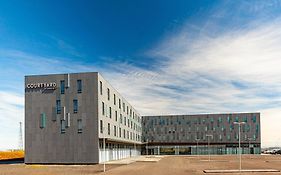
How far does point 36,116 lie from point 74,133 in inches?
370

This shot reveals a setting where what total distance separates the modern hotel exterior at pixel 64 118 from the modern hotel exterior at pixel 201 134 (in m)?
88.3

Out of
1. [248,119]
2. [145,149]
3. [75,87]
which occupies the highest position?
[75,87]

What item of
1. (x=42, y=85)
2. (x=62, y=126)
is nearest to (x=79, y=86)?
(x=42, y=85)

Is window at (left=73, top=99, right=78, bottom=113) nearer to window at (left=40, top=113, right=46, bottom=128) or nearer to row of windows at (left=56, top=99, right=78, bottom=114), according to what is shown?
row of windows at (left=56, top=99, right=78, bottom=114)

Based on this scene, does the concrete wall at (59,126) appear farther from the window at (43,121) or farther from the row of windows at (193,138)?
the row of windows at (193,138)

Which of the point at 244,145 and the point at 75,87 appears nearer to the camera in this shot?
the point at 75,87

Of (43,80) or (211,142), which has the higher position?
(43,80)

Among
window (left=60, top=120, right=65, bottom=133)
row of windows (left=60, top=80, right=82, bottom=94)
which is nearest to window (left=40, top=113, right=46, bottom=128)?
window (left=60, top=120, right=65, bottom=133)

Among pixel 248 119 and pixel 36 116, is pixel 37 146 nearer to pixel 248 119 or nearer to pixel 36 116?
pixel 36 116

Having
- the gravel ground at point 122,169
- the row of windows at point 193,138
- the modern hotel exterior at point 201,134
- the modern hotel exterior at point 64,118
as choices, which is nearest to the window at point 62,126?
the modern hotel exterior at point 64,118

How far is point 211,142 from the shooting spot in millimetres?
154875

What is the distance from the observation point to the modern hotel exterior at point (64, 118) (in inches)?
2731

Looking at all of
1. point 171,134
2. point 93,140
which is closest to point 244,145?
point 171,134

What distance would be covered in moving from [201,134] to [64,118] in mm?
98148
